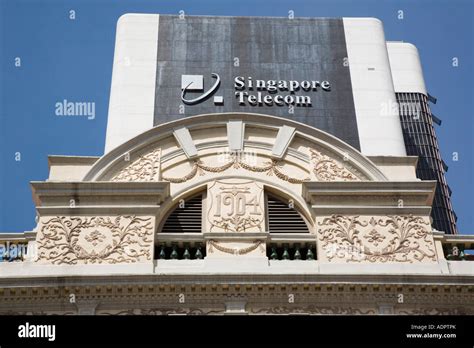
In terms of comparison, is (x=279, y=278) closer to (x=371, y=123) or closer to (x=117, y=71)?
(x=371, y=123)

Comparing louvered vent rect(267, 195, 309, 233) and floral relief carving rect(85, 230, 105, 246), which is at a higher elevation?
louvered vent rect(267, 195, 309, 233)

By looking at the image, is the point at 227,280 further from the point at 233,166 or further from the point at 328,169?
the point at 328,169

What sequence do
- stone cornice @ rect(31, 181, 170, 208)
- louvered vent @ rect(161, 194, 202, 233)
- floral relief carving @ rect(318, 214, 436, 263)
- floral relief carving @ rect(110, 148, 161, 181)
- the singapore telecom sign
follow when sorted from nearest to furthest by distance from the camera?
floral relief carving @ rect(318, 214, 436, 263) < stone cornice @ rect(31, 181, 170, 208) < louvered vent @ rect(161, 194, 202, 233) < floral relief carving @ rect(110, 148, 161, 181) < the singapore telecom sign

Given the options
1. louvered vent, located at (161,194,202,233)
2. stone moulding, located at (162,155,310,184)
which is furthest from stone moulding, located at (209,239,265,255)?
stone moulding, located at (162,155,310,184)

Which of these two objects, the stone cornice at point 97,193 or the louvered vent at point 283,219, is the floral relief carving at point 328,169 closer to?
the louvered vent at point 283,219

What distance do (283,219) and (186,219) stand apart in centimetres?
280

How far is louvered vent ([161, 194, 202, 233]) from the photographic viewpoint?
24078 millimetres

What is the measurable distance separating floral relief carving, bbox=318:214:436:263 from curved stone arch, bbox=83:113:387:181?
1660 millimetres

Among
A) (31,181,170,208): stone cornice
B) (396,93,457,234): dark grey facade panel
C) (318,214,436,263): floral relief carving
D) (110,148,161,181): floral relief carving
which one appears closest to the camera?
(318,214,436,263): floral relief carving

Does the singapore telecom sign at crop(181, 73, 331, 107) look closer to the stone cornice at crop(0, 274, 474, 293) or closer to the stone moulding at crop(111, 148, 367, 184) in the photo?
the stone moulding at crop(111, 148, 367, 184)

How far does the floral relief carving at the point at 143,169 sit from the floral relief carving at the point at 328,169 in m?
4.63

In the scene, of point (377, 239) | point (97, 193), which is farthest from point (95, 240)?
point (377, 239)
